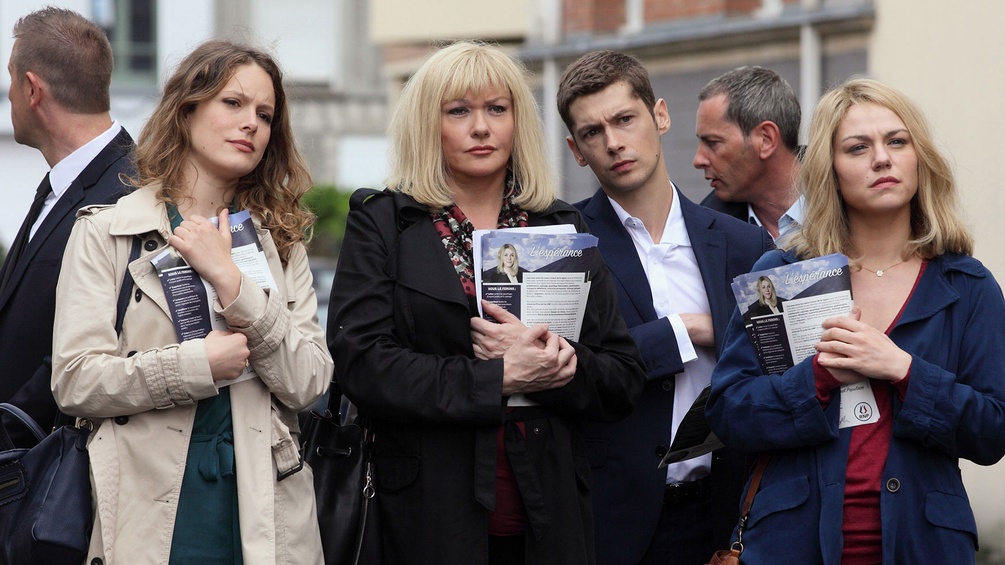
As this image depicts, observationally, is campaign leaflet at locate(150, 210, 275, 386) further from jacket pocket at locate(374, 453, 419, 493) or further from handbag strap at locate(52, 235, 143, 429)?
jacket pocket at locate(374, 453, 419, 493)

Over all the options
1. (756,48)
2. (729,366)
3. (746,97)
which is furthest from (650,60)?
(729,366)

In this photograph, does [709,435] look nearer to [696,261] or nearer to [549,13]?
[696,261]

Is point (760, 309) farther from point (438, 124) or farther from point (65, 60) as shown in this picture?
point (65, 60)

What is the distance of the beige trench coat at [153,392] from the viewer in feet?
11.0

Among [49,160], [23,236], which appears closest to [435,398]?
[23,236]

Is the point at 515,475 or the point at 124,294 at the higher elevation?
the point at 124,294

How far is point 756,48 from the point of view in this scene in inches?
430

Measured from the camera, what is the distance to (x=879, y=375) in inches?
128

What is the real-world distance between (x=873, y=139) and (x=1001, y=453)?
2.96 ft

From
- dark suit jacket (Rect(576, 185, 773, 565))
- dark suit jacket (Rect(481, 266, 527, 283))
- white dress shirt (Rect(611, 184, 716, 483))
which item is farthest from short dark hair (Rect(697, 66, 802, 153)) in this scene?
dark suit jacket (Rect(481, 266, 527, 283))

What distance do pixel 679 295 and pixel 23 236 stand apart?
2173 mm

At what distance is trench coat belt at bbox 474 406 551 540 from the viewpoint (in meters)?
3.47

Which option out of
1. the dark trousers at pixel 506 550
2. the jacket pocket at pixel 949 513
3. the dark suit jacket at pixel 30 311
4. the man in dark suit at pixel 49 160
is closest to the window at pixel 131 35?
the man in dark suit at pixel 49 160

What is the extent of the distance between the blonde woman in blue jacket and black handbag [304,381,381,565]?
3.24ft
